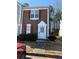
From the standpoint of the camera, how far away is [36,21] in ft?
11.8

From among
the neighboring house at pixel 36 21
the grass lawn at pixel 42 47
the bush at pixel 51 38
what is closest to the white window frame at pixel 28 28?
the neighboring house at pixel 36 21

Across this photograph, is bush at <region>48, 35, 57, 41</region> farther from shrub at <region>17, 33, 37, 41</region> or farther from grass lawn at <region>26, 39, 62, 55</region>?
shrub at <region>17, 33, 37, 41</region>

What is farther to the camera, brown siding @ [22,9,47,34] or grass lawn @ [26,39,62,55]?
brown siding @ [22,9,47,34]

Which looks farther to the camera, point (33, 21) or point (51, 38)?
point (33, 21)

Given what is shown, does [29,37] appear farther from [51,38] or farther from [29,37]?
[51,38]

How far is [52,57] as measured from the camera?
318cm

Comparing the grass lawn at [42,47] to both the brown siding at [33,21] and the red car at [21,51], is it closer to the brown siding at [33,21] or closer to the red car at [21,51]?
the red car at [21,51]

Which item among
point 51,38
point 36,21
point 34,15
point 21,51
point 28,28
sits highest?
point 34,15

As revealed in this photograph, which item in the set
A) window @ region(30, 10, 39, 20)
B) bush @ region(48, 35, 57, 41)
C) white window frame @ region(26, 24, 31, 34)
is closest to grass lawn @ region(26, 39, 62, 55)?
bush @ region(48, 35, 57, 41)

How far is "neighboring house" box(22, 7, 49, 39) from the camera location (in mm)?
3402

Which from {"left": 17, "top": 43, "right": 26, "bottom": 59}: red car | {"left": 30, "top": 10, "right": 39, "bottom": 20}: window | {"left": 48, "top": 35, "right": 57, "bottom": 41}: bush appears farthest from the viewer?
{"left": 30, "top": 10, "right": 39, "bottom": 20}: window

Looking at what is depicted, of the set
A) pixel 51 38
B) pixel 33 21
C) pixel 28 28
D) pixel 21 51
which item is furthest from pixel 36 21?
pixel 21 51

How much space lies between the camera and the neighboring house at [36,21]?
3.40m
